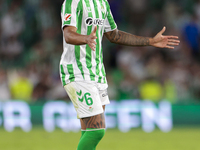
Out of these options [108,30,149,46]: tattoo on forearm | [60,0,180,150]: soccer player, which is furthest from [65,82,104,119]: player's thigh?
[108,30,149,46]: tattoo on forearm

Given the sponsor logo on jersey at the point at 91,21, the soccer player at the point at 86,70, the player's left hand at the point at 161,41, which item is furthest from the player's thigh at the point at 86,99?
the player's left hand at the point at 161,41

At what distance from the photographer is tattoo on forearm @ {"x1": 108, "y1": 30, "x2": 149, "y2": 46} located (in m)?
4.59

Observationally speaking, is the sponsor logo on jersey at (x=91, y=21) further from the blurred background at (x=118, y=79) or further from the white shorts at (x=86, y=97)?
the blurred background at (x=118, y=79)

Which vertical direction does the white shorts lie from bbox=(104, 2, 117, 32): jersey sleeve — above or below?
below

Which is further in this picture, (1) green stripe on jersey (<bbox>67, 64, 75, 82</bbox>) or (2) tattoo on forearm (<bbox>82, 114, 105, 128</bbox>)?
(1) green stripe on jersey (<bbox>67, 64, 75, 82</bbox>)

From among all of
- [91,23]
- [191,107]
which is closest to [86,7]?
[91,23]

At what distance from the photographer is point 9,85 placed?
1080 centimetres

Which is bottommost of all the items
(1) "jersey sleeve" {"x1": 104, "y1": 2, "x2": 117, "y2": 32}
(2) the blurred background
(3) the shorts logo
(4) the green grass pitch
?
(4) the green grass pitch

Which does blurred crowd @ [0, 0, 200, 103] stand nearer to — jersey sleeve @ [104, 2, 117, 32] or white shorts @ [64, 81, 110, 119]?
jersey sleeve @ [104, 2, 117, 32]

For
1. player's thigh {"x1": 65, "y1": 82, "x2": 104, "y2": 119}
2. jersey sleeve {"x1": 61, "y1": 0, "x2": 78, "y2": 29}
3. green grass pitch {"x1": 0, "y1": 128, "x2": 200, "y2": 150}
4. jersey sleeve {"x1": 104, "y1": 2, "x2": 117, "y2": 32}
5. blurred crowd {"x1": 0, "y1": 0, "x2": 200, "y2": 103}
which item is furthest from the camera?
blurred crowd {"x1": 0, "y1": 0, "x2": 200, "y2": 103}

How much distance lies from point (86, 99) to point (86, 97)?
0.02 metres

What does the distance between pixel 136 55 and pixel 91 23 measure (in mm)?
7072

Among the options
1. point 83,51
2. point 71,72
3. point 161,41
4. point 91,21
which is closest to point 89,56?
point 83,51

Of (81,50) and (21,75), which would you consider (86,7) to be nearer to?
(81,50)
